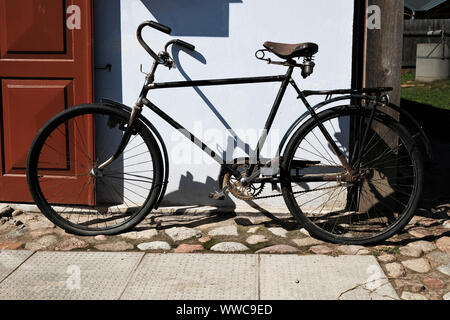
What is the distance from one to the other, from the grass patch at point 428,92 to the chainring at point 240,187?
23.9ft

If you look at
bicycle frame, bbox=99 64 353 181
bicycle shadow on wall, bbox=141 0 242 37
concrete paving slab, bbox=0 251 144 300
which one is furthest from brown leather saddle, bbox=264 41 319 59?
concrete paving slab, bbox=0 251 144 300

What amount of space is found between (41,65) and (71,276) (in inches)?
74.7

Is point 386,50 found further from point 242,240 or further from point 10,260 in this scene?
point 10,260

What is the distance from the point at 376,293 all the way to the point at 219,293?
0.91 meters

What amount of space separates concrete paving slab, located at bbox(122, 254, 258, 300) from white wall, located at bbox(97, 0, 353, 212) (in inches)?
42.4

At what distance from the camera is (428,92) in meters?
13.6

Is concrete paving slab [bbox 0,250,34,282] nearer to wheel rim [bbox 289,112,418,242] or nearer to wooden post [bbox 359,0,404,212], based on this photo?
wheel rim [bbox 289,112,418,242]

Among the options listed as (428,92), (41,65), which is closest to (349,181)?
(41,65)

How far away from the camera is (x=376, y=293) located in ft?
12.8
